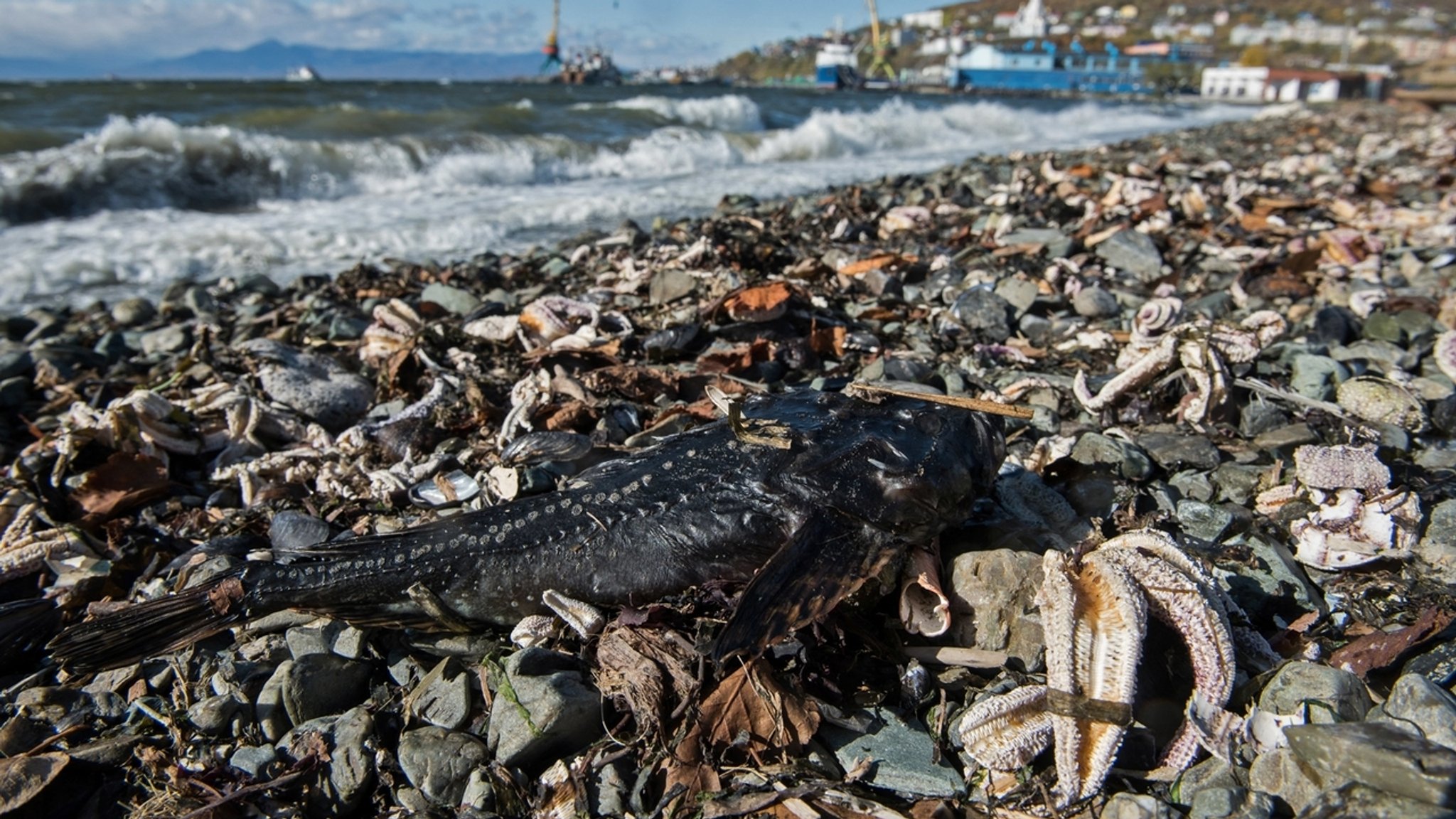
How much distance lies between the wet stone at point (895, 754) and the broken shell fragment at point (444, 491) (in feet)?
5.83

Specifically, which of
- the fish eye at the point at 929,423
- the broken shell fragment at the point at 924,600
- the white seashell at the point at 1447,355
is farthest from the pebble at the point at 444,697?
the white seashell at the point at 1447,355

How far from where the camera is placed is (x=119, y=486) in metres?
3.34

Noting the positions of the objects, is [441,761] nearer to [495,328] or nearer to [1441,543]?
[495,328]

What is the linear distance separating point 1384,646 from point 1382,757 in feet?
2.31

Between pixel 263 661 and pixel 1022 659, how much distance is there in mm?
2322

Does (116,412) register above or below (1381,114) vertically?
below

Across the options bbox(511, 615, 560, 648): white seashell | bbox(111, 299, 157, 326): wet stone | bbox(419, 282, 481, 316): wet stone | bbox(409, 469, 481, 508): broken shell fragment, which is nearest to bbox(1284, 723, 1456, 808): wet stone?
bbox(511, 615, 560, 648): white seashell

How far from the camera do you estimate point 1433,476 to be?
2969 millimetres

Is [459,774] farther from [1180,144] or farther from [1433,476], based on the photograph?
[1180,144]

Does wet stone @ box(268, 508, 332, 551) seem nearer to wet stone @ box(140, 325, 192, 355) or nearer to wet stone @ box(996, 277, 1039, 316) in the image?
wet stone @ box(140, 325, 192, 355)

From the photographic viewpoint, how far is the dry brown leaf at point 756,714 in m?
2.00

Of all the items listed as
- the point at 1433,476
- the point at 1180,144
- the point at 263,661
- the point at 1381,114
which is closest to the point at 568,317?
the point at 263,661

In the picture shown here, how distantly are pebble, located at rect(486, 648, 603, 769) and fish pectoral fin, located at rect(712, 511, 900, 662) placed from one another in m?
0.45

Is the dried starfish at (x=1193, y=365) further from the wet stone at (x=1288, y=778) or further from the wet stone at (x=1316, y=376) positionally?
the wet stone at (x=1288, y=778)
